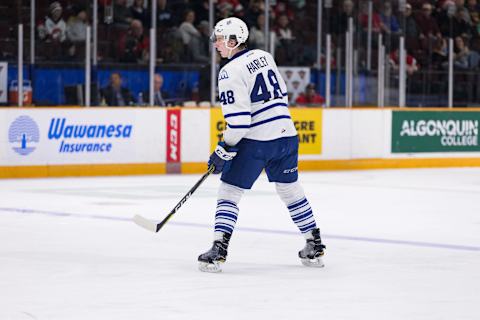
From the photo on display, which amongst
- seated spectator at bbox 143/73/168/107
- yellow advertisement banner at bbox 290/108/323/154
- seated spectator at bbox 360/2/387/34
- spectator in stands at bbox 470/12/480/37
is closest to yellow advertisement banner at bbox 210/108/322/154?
yellow advertisement banner at bbox 290/108/323/154

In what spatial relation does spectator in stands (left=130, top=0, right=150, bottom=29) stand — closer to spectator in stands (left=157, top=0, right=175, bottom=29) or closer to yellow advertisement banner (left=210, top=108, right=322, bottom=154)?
spectator in stands (left=157, top=0, right=175, bottom=29)

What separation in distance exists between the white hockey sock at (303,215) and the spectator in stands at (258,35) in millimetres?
9985

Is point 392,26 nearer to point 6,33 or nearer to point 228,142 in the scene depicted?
point 6,33

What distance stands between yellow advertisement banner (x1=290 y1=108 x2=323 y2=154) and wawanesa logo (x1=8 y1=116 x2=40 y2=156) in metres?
3.71

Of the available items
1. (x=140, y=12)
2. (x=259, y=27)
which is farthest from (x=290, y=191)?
(x=259, y=27)

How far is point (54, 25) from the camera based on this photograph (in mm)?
15125

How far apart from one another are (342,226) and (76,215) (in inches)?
87.0

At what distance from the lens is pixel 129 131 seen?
1491 cm

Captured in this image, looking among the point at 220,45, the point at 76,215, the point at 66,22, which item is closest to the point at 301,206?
the point at 220,45

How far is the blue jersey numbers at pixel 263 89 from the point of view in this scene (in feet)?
22.2

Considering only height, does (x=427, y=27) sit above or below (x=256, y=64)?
above

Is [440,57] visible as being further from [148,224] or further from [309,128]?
[148,224]

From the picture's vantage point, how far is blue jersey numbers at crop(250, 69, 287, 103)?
6.77 metres

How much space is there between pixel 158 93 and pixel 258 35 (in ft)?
6.53
